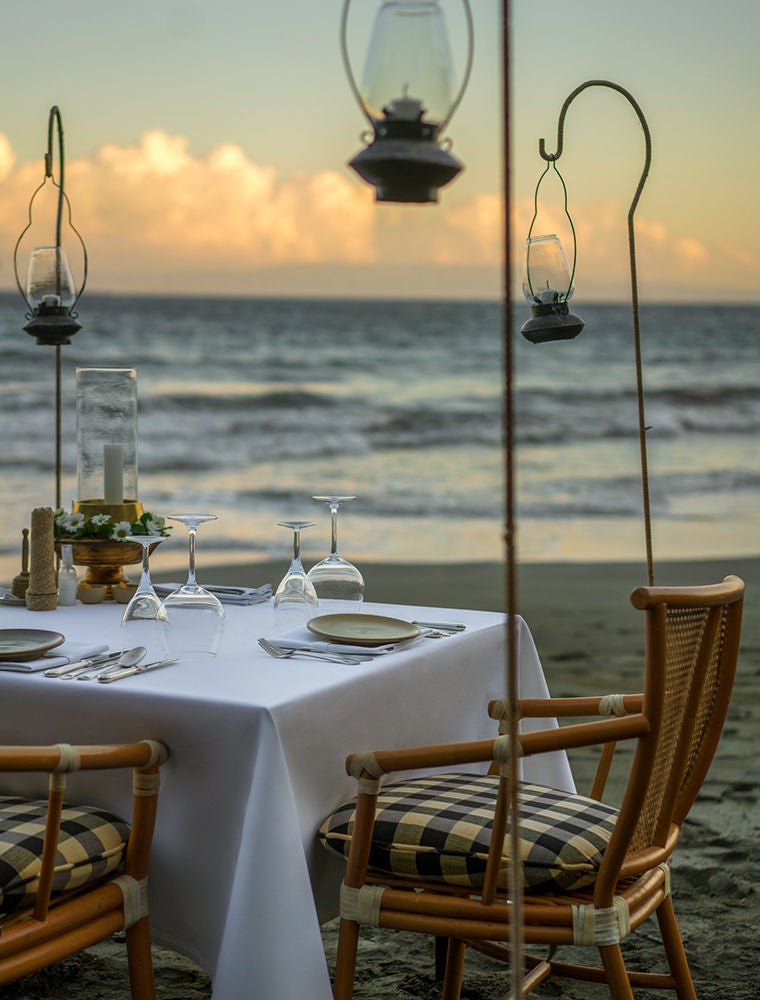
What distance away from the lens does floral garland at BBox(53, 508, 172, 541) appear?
117 inches

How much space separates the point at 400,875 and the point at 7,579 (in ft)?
20.2

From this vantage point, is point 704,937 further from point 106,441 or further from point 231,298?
point 231,298

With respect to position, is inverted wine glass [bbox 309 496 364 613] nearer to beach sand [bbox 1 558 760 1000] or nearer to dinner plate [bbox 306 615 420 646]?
dinner plate [bbox 306 615 420 646]

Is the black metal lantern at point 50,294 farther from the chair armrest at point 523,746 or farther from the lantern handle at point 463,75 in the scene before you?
the lantern handle at point 463,75

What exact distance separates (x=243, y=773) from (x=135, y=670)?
309 mm

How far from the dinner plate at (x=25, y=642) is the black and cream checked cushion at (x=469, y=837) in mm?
609

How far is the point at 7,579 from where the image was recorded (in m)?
7.79

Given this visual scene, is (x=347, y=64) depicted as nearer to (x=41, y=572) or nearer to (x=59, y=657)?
(x=59, y=657)

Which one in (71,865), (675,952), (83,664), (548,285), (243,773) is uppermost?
(548,285)

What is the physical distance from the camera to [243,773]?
2018mm

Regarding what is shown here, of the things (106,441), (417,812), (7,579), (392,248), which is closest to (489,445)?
(392,248)

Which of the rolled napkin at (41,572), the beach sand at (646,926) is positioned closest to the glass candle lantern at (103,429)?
the rolled napkin at (41,572)

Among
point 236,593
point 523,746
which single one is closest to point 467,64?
point 523,746

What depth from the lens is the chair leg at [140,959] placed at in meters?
2.11
